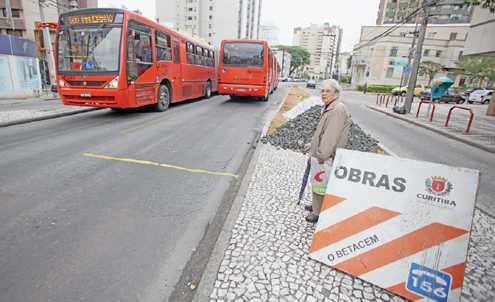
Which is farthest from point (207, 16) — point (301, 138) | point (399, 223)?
point (399, 223)

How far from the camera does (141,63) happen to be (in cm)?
906

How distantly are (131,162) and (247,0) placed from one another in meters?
83.9

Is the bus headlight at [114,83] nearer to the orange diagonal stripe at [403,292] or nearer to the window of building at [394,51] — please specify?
the orange diagonal stripe at [403,292]

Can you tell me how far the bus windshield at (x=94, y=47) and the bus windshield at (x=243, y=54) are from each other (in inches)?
260

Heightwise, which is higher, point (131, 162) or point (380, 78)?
point (380, 78)

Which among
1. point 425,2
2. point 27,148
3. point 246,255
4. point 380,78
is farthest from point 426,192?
point 380,78

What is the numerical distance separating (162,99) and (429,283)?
10.9 meters

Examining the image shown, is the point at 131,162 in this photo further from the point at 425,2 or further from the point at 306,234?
the point at 425,2

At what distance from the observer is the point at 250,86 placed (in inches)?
547

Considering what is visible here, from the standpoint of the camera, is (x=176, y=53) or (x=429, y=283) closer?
(x=429, y=283)

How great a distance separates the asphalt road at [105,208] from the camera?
2279mm

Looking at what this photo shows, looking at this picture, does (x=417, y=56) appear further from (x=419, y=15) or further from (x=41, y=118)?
(x=419, y=15)

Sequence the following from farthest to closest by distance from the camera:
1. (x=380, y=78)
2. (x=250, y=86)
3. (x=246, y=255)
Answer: (x=380, y=78)
(x=250, y=86)
(x=246, y=255)

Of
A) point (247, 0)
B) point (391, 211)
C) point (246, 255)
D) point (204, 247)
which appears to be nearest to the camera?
point (391, 211)
